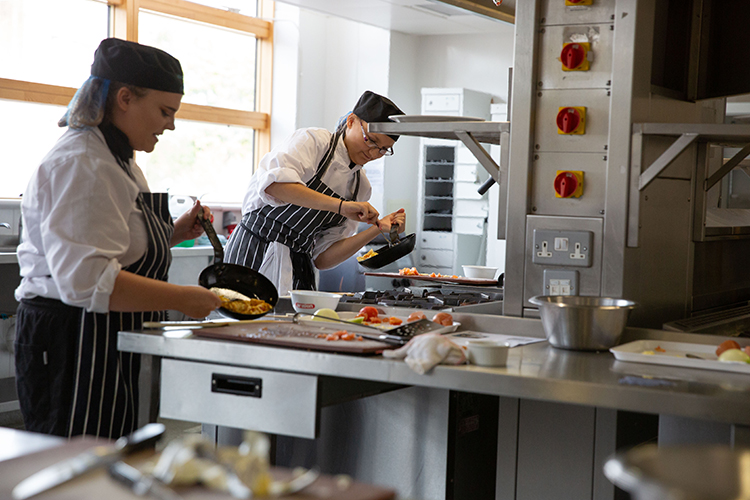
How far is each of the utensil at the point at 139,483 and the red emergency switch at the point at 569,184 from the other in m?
1.75

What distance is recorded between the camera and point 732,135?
2230 millimetres

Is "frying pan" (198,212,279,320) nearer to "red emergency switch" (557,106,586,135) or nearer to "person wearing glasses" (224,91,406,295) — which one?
"person wearing glasses" (224,91,406,295)

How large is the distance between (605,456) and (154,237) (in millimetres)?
1345

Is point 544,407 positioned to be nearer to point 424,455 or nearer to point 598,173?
point 424,455

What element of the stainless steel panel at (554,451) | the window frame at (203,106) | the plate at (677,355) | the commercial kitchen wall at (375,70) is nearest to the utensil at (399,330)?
the stainless steel panel at (554,451)

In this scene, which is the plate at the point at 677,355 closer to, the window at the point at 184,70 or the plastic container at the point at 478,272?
the plastic container at the point at 478,272

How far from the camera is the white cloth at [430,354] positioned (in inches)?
70.1

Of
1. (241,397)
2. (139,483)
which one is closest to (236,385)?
(241,397)

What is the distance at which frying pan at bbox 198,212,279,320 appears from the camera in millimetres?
2398

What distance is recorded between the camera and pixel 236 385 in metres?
2.02

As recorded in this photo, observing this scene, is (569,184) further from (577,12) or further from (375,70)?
(375,70)

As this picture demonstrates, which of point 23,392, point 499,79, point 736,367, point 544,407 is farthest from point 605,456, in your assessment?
point 499,79

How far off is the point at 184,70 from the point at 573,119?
6.08m

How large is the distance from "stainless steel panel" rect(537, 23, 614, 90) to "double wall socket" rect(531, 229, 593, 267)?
459mm
